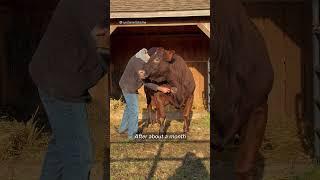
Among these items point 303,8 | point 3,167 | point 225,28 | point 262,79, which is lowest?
point 3,167

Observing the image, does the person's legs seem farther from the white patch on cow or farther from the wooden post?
the wooden post

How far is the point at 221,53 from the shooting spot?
308 centimetres

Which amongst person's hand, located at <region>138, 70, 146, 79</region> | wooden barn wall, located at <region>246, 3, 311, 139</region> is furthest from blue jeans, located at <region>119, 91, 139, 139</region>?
wooden barn wall, located at <region>246, 3, 311, 139</region>

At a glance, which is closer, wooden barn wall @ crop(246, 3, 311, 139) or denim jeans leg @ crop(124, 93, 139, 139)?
denim jeans leg @ crop(124, 93, 139, 139)

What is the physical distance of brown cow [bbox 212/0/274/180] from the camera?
3059 millimetres

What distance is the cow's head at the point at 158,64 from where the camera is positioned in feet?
10.8

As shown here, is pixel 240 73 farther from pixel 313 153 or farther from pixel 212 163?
pixel 313 153

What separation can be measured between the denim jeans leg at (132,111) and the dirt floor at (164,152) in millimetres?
39

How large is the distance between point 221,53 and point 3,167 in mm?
1930

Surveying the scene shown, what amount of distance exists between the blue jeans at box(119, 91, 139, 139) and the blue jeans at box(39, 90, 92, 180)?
0.26m

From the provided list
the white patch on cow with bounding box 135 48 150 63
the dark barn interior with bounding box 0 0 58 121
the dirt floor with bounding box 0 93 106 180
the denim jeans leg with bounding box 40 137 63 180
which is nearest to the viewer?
the denim jeans leg with bounding box 40 137 63 180

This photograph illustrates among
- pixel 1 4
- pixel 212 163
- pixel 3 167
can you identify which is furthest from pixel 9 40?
pixel 212 163

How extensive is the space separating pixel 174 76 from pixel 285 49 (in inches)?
51.5

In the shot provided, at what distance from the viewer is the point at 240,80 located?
3094 millimetres
